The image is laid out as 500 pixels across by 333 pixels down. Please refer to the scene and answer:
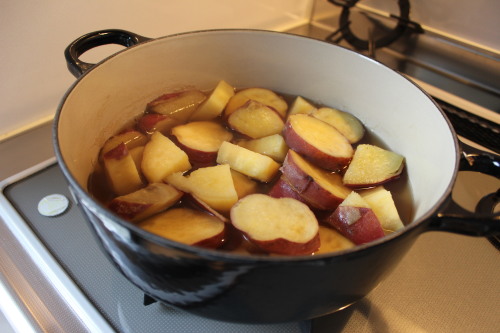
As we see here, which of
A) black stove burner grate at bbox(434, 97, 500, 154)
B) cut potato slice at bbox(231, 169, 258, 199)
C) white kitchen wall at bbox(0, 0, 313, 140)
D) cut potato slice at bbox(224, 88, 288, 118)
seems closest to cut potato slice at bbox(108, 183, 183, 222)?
cut potato slice at bbox(231, 169, 258, 199)

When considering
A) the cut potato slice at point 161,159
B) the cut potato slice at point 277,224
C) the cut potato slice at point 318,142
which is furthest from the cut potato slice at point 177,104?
the cut potato slice at point 277,224

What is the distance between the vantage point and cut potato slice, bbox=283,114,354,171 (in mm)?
775

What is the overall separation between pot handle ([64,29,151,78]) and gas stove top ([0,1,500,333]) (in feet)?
0.93

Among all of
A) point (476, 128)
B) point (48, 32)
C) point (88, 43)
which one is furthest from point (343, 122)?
point (48, 32)

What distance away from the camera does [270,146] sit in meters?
0.81

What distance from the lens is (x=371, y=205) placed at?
0.71 metres

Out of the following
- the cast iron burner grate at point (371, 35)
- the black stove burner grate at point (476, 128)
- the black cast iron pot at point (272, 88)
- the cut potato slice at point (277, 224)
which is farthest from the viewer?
the cast iron burner grate at point (371, 35)

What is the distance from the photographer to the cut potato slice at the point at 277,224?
0.57 metres

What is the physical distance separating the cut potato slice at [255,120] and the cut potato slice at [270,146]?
0.03 m

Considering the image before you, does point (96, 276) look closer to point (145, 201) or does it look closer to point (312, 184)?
point (145, 201)

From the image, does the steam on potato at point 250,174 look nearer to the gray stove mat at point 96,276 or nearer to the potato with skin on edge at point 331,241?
the potato with skin on edge at point 331,241

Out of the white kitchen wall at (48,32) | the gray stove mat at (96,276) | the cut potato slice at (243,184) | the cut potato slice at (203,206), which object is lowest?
the gray stove mat at (96,276)

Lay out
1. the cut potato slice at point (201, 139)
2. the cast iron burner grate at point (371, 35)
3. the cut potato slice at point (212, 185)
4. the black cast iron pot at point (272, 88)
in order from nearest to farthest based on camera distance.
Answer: the black cast iron pot at point (272, 88), the cut potato slice at point (212, 185), the cut potato slice at point (201, 139), the cast iron burner grate at point (371, 35)

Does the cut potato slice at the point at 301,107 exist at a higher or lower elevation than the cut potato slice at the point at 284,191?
higher
